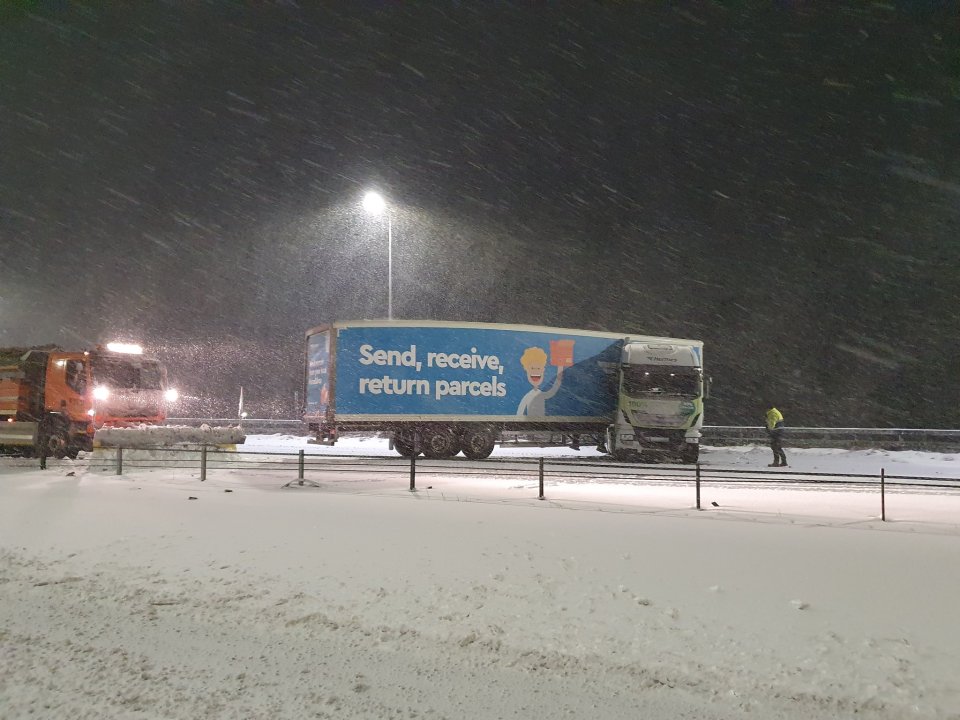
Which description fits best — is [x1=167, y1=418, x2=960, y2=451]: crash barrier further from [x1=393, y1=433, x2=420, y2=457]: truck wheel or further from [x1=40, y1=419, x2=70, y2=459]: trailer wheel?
[x1=40, y1=419, x2=70, y2=459]: trailer wheel

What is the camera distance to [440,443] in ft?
72.5

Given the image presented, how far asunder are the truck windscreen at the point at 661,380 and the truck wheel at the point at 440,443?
5.32m

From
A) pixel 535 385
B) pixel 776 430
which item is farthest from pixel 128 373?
pixel 776 430

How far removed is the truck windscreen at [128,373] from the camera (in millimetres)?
21828

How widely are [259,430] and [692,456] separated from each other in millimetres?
28486

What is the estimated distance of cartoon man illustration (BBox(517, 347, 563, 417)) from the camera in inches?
880

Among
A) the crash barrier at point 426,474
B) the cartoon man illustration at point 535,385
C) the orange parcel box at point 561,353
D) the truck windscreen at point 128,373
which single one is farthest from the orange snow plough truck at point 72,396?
the orange parcel box at point 561,353

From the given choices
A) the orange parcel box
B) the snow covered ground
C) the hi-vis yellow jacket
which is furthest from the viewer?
the orange parcel box

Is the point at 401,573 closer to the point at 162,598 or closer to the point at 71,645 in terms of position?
the point at 162,598

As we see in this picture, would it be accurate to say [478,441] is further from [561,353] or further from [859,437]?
[859,437]

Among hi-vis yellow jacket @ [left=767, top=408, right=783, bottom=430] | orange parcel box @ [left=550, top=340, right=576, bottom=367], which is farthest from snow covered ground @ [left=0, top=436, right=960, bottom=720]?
orange parcel box @ [left=550, top=340, right=576, bottom=367]

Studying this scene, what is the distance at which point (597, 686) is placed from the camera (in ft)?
15.2

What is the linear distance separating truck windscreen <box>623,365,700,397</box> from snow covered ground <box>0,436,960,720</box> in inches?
370

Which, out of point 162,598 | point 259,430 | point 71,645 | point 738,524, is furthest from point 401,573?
point 259,430
